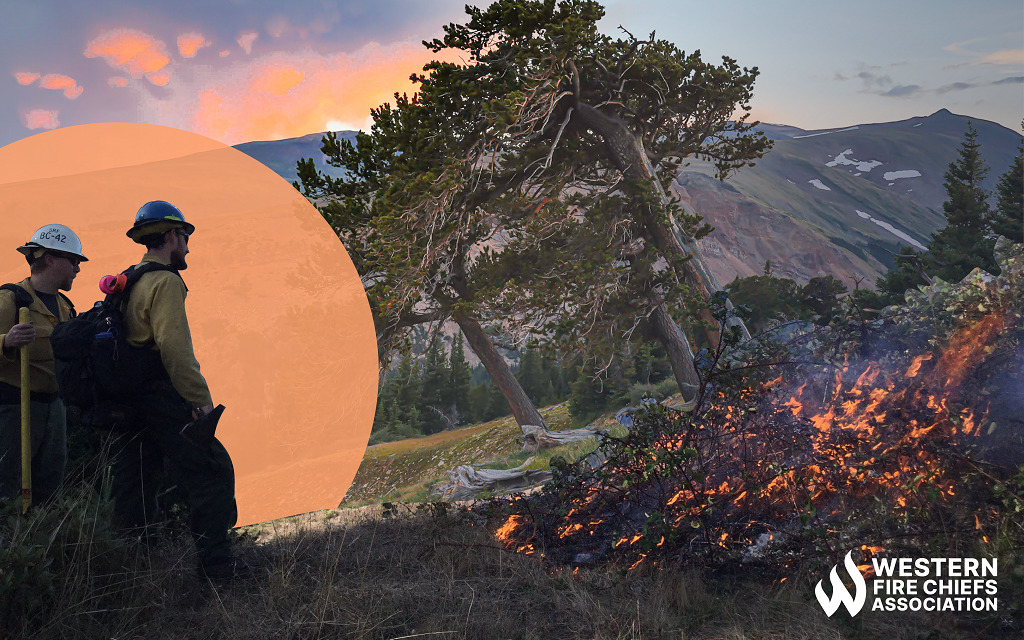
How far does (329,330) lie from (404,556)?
958 cm

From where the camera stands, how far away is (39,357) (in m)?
4.79

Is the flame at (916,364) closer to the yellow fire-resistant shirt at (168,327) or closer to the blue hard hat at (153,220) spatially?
the yellow fire-resistant shirt at (168,327)

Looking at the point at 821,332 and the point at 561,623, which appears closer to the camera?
the point at 561,623

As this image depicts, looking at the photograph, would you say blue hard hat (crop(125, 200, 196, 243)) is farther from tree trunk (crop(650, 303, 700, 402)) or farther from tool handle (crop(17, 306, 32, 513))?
tree trunk (crop(650, 303, 700, 402))

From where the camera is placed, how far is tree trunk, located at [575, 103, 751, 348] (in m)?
11.6

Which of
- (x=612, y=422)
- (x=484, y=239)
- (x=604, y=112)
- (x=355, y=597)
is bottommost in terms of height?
(x=612, y=422)

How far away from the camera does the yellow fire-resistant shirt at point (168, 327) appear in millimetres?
4422

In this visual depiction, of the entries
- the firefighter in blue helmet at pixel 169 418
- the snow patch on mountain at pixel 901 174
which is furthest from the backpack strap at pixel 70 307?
the snow patch on mountain at pixel 901 174

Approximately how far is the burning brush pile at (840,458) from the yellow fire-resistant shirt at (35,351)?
160 inches

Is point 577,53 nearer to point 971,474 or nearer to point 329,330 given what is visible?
point 329,330

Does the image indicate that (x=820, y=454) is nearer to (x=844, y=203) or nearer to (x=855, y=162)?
(x=855, y=162)

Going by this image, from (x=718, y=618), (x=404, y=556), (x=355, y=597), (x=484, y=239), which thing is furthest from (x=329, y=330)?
(x=718, y=618)

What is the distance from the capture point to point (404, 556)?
5.53 m

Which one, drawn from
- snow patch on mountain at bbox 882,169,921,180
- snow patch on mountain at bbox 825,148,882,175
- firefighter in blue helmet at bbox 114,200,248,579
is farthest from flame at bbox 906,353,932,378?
snow patch on mountain at bbox 825,148,882,175
